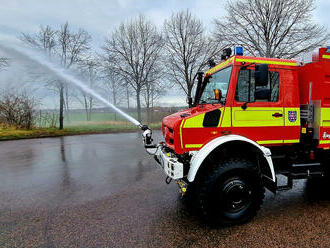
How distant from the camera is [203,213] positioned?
10.9ft

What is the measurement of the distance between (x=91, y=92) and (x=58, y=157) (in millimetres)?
4477

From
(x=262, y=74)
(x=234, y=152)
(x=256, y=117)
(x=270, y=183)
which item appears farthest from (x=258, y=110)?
(x=270, y=183)

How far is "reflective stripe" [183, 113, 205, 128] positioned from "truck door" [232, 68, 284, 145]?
1.89 ft

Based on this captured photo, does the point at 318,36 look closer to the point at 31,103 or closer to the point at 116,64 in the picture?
the point at 116,64

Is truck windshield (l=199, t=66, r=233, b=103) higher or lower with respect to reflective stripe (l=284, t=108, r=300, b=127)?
higher

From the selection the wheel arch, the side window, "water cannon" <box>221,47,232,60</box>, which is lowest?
the wheel arch

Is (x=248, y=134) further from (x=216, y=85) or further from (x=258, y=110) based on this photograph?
(x=216, y=85)

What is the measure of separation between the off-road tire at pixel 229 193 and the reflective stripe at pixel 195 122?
726mm

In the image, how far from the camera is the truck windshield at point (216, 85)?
143 inches

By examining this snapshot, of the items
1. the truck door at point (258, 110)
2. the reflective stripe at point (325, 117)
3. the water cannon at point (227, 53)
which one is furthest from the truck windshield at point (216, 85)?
the reflective stripe at point (325, 117)

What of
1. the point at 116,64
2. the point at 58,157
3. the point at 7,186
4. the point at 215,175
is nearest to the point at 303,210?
the point at 215,175

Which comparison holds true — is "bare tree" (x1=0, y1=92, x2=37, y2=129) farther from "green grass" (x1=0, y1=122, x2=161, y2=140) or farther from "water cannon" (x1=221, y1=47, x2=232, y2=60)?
"water cannon" (x1=221, y1=47, x2=232, y2=60)

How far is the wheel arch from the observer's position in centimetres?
324

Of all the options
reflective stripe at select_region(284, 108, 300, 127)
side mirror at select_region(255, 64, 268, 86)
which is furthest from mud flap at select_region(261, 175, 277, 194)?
side mirror at select_region(255, 64, 268, 86)
